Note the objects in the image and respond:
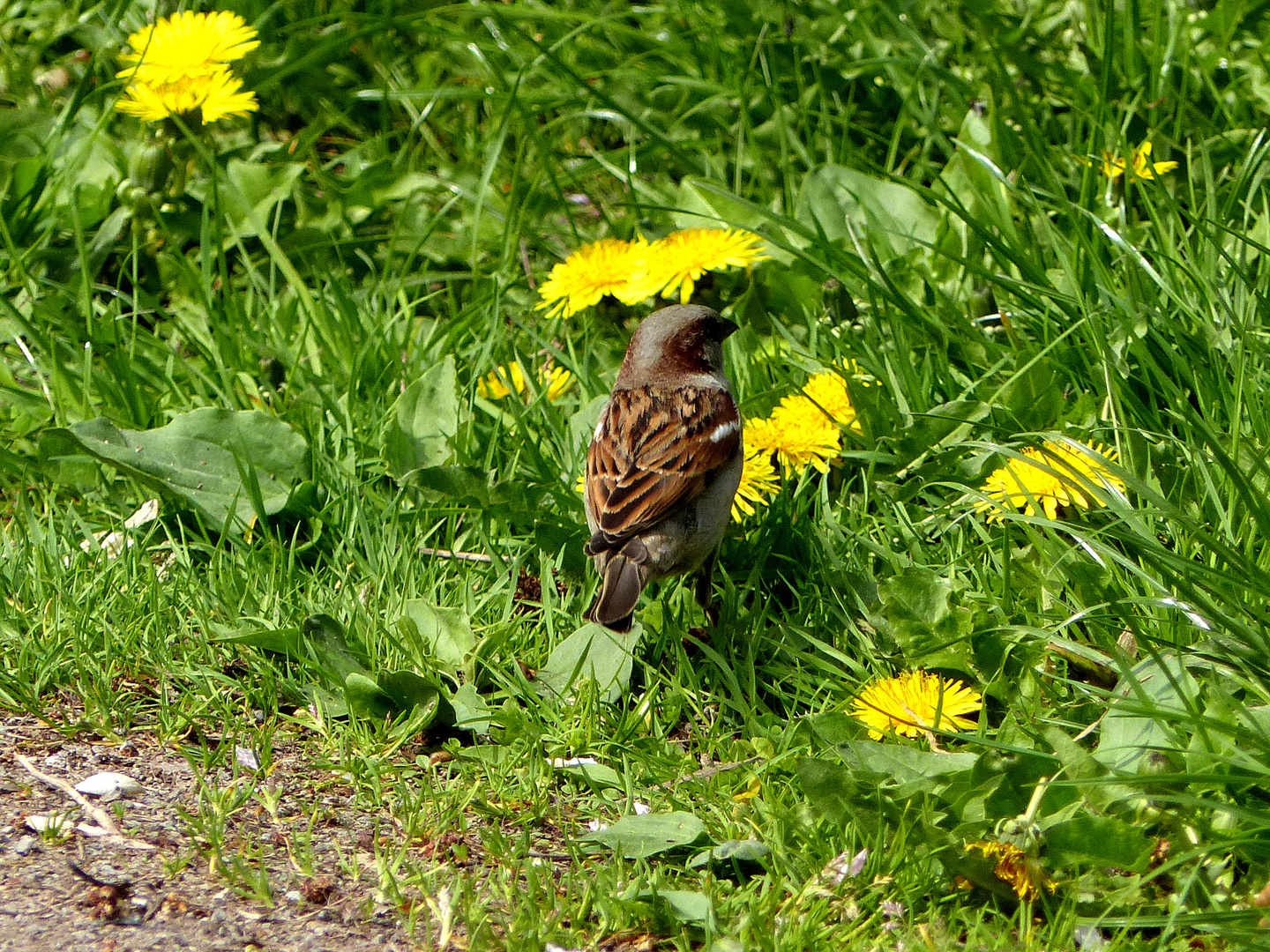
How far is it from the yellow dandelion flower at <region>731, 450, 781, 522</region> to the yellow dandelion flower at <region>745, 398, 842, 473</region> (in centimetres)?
3

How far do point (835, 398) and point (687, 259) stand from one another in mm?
809

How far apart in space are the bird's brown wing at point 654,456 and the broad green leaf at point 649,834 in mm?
861

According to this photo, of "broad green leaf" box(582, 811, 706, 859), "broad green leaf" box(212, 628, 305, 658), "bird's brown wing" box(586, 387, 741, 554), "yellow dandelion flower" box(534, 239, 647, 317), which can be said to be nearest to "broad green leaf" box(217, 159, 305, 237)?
"yellow dandelion flower" box(534, 239, 647, 317)

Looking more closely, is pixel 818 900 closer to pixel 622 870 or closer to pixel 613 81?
pixel 622 870

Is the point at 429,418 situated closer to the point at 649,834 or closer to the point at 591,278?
the point at 591,278

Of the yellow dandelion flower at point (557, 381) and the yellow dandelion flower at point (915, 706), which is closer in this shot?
the yellow dandelion flower at point (915, 706)

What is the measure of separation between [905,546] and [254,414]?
2.13m

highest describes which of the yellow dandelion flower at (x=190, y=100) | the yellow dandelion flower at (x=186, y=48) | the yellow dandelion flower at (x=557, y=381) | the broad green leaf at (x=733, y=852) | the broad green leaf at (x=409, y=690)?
the yellow dandelion flower at (x=186, y=48)

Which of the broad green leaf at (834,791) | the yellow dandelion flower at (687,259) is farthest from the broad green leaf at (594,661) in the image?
the yellow dandelion flower at (687,259)

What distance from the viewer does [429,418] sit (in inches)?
180

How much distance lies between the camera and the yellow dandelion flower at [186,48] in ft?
17.8

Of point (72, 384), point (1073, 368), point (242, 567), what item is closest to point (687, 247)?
point (1073, 368)

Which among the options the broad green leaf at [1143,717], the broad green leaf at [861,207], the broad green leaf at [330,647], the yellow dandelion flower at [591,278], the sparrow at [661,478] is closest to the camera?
the broad green leaf at [1143,717]

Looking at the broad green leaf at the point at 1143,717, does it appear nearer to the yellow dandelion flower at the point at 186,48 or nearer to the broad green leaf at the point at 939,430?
the broad green leaf at the point at 939,430
